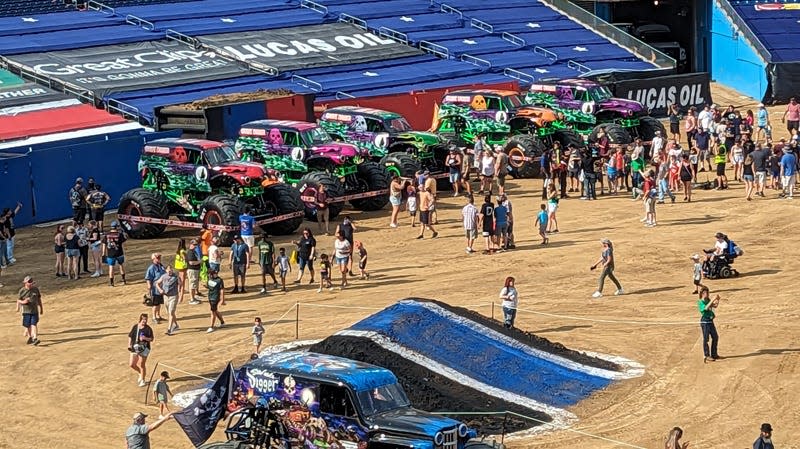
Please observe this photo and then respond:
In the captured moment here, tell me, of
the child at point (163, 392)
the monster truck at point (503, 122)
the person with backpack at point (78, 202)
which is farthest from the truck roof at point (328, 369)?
the monster truck at point (503, 122)

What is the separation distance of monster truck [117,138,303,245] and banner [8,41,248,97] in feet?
32.6

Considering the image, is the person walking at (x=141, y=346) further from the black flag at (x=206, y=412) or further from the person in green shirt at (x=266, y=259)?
the person in green shirt at (x=266, y=259)

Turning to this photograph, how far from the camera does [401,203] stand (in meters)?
36.5

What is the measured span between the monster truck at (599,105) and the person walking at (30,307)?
19.7 metres

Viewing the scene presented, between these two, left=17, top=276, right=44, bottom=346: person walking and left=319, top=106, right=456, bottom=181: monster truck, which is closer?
left=17, top=276, right=44, bottom=346: person walking

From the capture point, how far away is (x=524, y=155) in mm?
40531

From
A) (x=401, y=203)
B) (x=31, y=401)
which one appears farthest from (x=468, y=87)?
(x=31, y=401)

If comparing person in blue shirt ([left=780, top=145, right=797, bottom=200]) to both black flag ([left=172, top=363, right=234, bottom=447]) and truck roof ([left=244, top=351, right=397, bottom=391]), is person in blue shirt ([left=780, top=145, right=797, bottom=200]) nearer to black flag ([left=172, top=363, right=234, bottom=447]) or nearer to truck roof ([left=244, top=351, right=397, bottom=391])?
truck roof ([left=244, top=351, right=397, bottom=391])

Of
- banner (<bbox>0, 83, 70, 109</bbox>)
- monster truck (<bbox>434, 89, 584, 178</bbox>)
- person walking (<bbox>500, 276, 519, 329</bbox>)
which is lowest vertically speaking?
person walking (<bbox>500, 276, 519, 329</bbox>)

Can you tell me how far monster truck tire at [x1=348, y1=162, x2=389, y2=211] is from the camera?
3643cm

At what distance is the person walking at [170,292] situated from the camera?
2619cm

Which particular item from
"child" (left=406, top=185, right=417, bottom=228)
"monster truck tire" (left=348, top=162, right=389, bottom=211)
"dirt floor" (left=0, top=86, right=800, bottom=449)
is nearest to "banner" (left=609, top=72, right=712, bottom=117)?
"dirt floor" (left=0, top=86, right=800, bottom=449)

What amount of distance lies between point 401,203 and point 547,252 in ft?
18.0

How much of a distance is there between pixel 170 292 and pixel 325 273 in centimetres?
394
